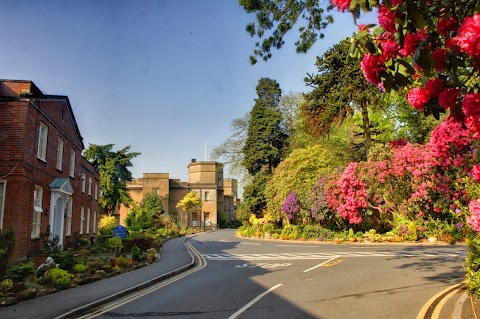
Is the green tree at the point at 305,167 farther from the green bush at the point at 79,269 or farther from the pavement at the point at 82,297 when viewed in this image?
the green bush at the point at 79,269

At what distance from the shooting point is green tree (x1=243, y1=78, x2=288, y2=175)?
46.5 metres

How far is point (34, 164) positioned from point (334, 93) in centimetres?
1853

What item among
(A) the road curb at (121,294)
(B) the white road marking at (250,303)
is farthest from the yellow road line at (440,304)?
(A) the road curb at (121,294)

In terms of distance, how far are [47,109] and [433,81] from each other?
1806 cm

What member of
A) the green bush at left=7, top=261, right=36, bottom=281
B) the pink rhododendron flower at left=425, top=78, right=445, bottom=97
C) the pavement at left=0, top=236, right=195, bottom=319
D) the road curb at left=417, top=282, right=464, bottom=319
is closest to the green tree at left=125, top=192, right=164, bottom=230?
the pavement at left=0, top=236, right=195, bottom=319

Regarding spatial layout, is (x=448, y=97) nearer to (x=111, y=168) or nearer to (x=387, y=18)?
(x=387, y=18)

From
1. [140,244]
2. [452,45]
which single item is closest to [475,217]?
[452,45]

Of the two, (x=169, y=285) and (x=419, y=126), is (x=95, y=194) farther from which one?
(x=419, y=126)

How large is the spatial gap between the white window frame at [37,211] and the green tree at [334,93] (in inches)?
705

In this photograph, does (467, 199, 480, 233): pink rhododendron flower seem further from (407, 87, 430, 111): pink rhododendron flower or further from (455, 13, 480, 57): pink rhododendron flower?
(455, 13, 480, 57): pink rhododendron flower

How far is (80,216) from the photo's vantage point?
25.8 metres

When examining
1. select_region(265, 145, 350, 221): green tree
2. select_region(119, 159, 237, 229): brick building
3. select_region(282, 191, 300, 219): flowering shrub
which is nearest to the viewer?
select_region(282, 191, 300, 219): flowering shrub

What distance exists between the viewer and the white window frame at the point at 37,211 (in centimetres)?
1697

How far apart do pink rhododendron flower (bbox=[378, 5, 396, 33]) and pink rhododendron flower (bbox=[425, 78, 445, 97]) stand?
25.0 inches
